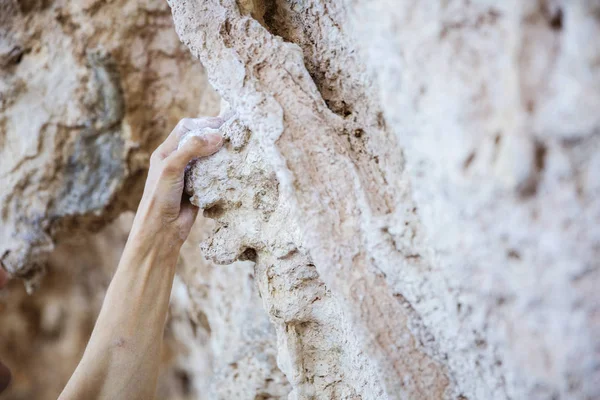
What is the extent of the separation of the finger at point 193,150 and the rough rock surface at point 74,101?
0.47 m

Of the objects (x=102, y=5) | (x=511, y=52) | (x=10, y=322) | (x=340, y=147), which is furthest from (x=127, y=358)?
(x=10, y=322)

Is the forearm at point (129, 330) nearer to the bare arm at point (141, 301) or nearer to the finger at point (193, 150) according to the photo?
the bare arm at point (141, 301)

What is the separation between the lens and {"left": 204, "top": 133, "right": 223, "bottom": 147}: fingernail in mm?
778

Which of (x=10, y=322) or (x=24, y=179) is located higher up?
(x=24, y=179)

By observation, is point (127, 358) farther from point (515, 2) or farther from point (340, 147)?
point (515, 2)

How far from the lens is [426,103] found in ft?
1.90

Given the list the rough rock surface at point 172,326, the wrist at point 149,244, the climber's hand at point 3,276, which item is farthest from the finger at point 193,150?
the climber's hand at point 3,276

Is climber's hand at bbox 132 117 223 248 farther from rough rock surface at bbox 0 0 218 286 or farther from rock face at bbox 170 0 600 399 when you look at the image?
rough rock surface at bbox 0 0 218 286

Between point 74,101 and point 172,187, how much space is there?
0.60 m

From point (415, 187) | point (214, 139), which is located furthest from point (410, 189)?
point (214, 139)

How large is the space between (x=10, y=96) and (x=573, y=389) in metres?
1.36

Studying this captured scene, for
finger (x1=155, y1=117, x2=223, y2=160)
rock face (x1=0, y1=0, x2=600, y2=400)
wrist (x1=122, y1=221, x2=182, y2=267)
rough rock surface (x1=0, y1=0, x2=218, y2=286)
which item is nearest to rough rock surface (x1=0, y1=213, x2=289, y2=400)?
rock face (x1=0, y1=0, x2=600, y2=400)

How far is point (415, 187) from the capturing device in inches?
24.5

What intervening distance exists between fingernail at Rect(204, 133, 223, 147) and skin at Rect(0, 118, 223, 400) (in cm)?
5
